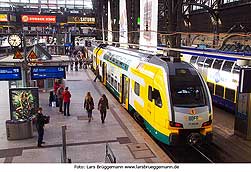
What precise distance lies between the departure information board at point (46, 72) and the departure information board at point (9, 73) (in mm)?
832

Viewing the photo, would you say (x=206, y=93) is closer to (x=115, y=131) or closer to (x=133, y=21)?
(x=115, y=131)

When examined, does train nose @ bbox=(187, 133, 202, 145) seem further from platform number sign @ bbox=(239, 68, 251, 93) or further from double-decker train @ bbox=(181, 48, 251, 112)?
double-decker train @ bbox=(181, 48, 251, 112)

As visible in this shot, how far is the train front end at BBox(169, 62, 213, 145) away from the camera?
9.30 m

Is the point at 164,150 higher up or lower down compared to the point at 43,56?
lower down

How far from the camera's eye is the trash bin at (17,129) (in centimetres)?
1082

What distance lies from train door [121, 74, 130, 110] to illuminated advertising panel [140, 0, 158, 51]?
6.43 ft

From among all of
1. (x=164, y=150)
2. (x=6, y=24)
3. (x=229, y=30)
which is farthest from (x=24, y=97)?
(x=6, y=24)

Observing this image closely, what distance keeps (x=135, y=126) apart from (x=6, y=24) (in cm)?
4246

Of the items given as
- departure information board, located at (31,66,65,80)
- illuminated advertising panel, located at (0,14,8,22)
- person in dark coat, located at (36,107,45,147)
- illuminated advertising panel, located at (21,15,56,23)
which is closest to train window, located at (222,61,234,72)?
departure information board, located at (31,66,65,80)

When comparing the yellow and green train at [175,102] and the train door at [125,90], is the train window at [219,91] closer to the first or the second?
the train door at [125,90]

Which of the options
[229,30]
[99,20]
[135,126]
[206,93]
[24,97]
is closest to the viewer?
[206,93]

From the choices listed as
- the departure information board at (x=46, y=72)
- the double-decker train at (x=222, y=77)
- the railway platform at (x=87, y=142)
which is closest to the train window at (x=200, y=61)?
the double-decker train at (x=222, y=77)

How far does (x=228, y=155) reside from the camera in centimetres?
1011

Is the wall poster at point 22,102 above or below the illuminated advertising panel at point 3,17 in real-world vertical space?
below
